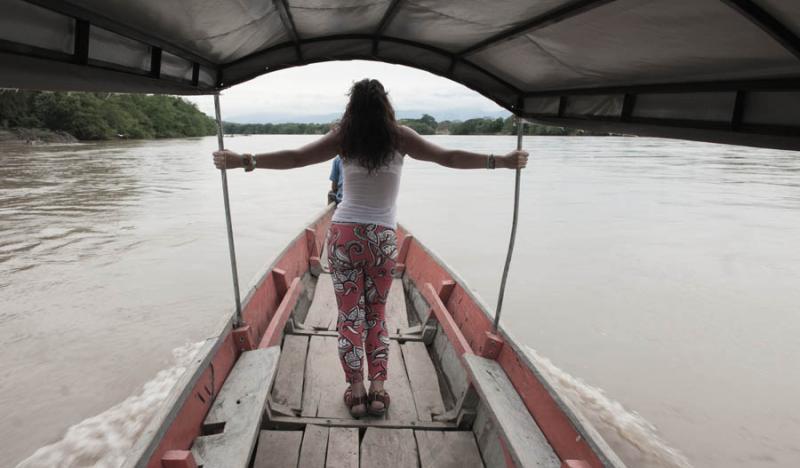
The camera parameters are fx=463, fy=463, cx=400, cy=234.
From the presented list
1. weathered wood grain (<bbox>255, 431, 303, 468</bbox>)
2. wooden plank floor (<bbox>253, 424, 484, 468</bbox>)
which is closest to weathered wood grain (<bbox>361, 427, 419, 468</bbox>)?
wooden plank floor (<bbox>253, 424, 484, 468</bbox>)

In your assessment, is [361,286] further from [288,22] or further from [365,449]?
[288,22]

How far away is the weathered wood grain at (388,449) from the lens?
232 centimetres

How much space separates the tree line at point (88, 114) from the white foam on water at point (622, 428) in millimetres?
29848

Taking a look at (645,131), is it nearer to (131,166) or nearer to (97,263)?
(97,263)

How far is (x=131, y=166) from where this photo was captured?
86.9ft

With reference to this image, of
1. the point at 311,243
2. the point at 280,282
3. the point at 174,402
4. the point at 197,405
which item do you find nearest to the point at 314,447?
the point at 197,405

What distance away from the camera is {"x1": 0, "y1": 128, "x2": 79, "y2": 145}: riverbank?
1528 inches

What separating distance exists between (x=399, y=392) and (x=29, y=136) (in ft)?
164

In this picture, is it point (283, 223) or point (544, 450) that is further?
point (283, 223)

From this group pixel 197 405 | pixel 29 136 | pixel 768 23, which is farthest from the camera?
pixel 29 136

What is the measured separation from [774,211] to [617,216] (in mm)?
5467

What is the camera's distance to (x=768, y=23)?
1.27 metres

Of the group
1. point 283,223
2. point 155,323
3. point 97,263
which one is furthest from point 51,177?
point 155,323

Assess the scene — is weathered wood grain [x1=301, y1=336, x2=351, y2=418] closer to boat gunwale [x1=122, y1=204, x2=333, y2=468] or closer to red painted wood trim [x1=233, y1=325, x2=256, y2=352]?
red painted wood trim [x1=233, y1=325, x2=256, y2=352]
